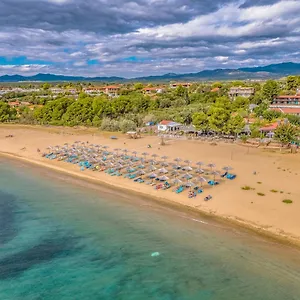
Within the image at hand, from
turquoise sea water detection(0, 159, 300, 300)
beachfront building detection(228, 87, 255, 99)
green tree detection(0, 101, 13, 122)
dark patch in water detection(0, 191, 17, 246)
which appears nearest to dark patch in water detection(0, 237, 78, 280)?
turquoise sea water detection(0, 159, 300, 300)

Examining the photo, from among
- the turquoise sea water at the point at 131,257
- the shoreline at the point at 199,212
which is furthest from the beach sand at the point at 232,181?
the turquoise sea water at the point at 131,257

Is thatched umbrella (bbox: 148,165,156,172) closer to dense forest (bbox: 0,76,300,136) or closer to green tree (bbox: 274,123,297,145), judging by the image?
green tree (bbox: 274,123,297,145)

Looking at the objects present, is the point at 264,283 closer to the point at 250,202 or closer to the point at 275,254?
the point at 275,254

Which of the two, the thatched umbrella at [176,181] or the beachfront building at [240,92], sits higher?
the beachfront building at [240,92]

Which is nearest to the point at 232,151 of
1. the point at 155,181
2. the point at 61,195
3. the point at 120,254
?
the point at 155,181

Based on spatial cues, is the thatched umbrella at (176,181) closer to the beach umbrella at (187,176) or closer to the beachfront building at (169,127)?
the beach umbrella at (187,176)

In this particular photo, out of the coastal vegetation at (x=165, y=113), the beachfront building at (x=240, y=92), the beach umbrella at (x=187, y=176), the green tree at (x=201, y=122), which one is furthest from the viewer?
the beachfront building at (x=240, y=92)

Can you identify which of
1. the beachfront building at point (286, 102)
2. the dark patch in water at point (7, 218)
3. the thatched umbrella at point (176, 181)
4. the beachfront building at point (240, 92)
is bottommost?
the dark patch in water at point (7, 218)
